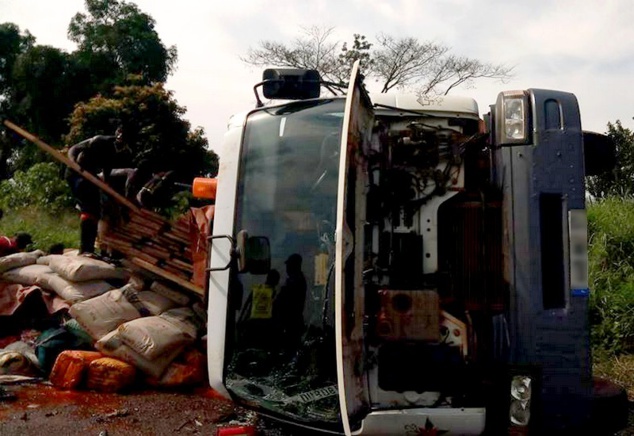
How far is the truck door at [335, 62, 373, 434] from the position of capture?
2562mm

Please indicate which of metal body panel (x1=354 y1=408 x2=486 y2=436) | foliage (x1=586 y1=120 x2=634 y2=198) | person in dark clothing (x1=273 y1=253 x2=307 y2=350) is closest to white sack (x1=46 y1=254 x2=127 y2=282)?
person in dark clothing (x1=273 y1=253 x2=307 y2=350)

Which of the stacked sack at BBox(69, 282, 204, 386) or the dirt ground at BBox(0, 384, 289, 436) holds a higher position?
the stacked sack at BBox(69, 282, 204, 386)

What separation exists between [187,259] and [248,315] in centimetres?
290

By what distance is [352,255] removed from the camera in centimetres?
299

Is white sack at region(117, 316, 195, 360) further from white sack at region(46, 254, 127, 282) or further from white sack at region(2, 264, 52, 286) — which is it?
white sack at region(2, 264, 52, 286)

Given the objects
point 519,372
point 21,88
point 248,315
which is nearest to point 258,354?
point 248,315

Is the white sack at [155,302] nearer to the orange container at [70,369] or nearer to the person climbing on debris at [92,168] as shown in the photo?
the orange container at [70,369]

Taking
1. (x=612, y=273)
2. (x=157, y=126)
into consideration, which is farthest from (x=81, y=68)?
(x=612, y=273)

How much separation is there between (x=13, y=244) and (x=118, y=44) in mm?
14893

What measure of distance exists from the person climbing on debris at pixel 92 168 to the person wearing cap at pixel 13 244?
3.58 ft

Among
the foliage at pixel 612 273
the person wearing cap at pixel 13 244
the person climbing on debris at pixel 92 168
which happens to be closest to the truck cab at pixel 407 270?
the foliage at pixel 612 273

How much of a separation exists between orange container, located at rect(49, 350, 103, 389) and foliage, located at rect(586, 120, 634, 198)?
6.16 m

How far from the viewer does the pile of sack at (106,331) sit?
526 cm

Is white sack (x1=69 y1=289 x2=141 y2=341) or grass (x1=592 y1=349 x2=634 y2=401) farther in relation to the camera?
white sack (x1=69 y1=289 x2=141 y2=341)
